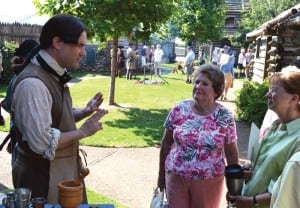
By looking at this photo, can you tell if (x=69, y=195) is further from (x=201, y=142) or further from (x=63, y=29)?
(x=201, y=142)

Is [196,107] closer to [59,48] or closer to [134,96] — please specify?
[59,48]

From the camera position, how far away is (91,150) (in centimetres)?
828

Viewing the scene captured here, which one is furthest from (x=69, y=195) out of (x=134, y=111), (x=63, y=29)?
(x=134, y=111)

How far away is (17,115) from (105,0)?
339 inches

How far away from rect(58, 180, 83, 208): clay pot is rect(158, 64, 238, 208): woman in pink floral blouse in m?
1.30

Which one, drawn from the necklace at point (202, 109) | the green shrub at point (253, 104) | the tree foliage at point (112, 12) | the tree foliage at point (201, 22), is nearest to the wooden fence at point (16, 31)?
the tree foliage at point (112, 12)

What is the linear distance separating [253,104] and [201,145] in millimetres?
7751

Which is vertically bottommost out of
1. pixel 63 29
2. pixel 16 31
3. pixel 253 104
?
pixel 253 104

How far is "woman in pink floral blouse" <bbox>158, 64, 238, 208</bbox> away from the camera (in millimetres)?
3461

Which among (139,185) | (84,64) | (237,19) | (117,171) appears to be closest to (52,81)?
(139,185)

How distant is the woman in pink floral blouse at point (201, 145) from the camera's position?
3.46 metres

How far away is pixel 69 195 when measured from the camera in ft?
7.68

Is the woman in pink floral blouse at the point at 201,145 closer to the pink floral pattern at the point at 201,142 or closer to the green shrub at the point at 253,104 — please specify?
the pink floral pattern at the point at 201,142

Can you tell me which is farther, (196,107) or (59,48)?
(196,107)
